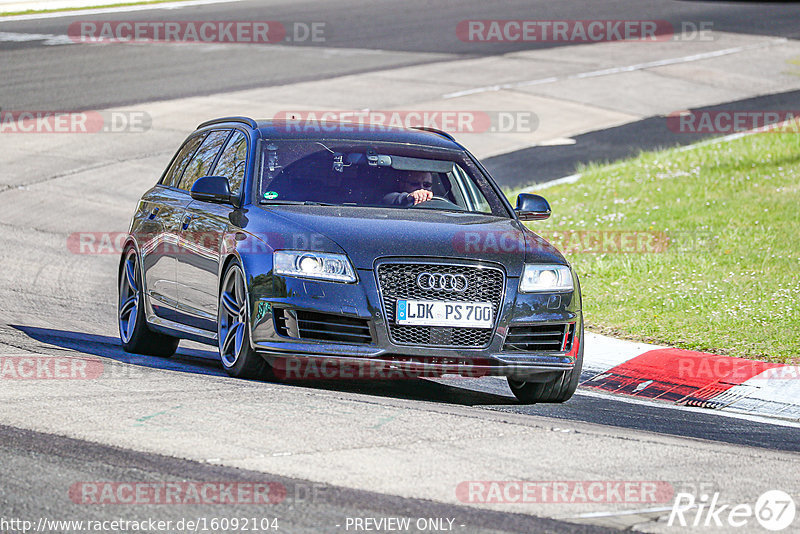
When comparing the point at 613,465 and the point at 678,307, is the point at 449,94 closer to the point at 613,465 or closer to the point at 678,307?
the point at 678,307

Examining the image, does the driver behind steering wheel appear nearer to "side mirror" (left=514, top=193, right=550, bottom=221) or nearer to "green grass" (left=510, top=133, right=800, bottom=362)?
"side mirror" (left=514, top=193, right=550, bottom=221)

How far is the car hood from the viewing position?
307 inches

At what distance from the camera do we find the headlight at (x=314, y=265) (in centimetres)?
769

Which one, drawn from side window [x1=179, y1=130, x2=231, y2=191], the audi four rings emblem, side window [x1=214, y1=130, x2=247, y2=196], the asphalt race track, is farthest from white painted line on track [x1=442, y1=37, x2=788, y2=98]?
the audi four rings emblem

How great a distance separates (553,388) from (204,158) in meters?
3.18

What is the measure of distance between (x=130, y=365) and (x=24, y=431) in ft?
7.18

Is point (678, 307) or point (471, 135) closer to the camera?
point (678, 307)

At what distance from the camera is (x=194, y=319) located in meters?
8.98

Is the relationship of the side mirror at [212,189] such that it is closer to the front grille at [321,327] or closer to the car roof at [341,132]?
the car roof at [341,132]

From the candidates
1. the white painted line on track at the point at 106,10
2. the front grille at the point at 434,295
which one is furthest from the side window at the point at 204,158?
the white painted line on track at the point at 106,10

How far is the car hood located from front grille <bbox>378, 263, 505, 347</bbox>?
8 centimetres

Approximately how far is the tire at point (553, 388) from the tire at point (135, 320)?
109 inches

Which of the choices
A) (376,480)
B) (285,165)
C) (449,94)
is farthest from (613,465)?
(449,94)

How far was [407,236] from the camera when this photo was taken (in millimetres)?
7941
